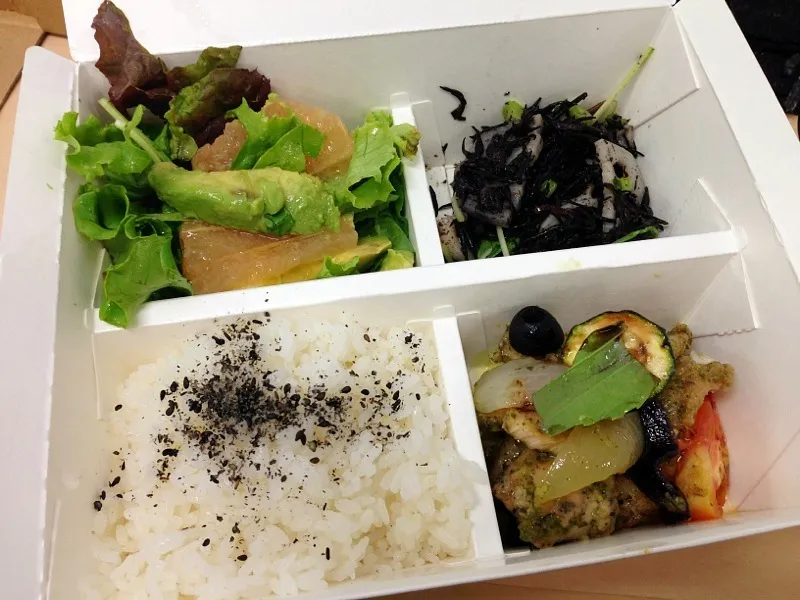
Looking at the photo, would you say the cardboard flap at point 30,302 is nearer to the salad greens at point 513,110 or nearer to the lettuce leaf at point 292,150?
the lettuce leaf at point 292,150

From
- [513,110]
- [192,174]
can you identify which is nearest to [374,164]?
[192,174]

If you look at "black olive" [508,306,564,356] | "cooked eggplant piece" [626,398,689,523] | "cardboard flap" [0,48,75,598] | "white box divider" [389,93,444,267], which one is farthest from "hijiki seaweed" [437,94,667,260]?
"cardboard flap" [0,48,75,598]

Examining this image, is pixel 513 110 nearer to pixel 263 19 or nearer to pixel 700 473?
pixel 263 19

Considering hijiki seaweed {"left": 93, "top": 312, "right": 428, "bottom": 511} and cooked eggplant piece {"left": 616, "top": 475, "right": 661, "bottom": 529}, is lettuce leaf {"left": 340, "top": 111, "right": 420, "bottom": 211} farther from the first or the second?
cooked eggplant piece {"left": 616, "top": 475, "right": 661, "bottom": 529}

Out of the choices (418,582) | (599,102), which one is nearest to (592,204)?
(599,102)

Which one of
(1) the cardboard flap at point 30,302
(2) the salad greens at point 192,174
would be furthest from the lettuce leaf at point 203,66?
(1) the cardboard flap at point 30,302
